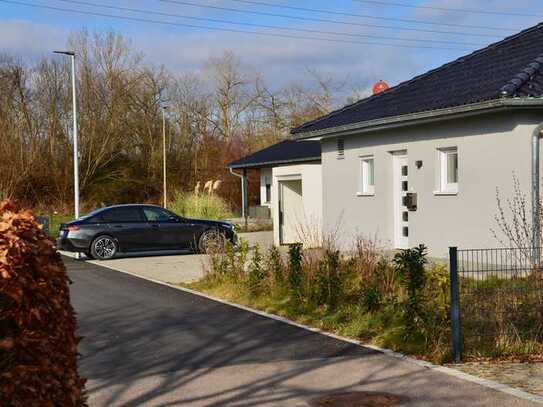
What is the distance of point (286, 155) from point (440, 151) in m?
17.1

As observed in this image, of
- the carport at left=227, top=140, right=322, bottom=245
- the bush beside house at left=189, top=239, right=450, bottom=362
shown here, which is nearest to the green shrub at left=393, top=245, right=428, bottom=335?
the bush beside house at left=189, top=239, right=450, bottom=362

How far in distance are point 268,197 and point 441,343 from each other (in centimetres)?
3713

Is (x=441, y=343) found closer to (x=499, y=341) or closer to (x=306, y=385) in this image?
(x=499, y=341)

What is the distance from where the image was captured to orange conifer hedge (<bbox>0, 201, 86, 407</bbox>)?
11.9ft

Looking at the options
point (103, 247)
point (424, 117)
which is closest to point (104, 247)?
point (103, 247)

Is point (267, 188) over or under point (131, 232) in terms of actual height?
over

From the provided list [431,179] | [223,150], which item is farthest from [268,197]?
[431,179]

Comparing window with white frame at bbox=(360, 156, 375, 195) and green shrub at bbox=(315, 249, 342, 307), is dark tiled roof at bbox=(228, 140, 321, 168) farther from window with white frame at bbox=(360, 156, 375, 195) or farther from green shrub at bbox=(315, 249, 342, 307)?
green shrub at bbox=(315, 249, 342, 307)

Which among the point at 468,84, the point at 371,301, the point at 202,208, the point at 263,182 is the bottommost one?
the point at 371,301

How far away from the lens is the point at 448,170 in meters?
16.4

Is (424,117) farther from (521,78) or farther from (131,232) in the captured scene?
(131,232)

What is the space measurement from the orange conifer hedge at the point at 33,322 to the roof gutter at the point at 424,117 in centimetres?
1086

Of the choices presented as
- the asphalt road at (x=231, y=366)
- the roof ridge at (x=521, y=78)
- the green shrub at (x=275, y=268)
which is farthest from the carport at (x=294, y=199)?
the asphalt road at (x=231, y=366)

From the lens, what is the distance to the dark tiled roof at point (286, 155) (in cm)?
2931
